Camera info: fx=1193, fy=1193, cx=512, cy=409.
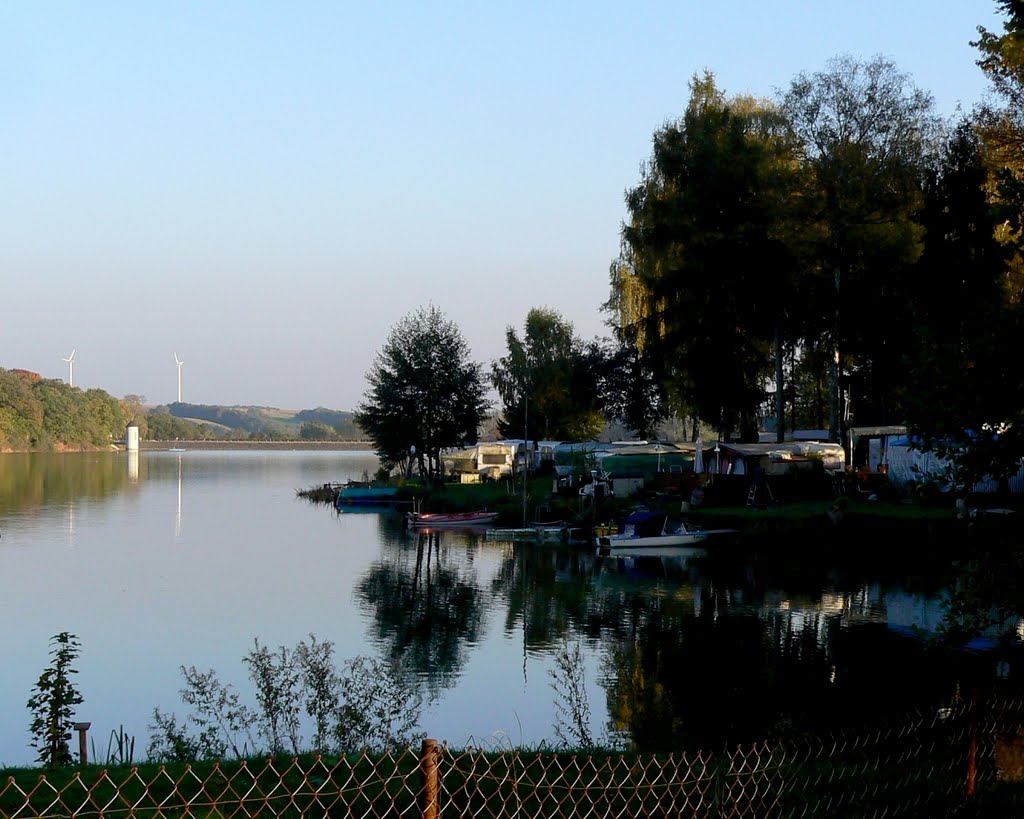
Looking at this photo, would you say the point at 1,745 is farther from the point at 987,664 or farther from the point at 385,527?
the point at 385,527

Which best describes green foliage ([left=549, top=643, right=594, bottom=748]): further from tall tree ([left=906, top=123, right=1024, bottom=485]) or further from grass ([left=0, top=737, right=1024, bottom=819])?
tall tree ([left=906, top=123, right=1024, bottom=485])

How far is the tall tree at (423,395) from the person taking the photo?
73.3m

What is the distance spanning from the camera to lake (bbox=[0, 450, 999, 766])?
19375mm

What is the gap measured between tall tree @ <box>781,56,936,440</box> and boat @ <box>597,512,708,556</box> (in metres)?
9.83

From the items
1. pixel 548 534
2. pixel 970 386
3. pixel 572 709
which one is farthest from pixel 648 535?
pixel 970 386

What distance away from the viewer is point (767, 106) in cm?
6162

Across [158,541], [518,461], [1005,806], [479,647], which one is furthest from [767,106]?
[1005,806]

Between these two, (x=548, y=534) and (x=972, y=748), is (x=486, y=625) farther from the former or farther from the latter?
(x=972, y=748)

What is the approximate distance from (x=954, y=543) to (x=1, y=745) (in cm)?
2844

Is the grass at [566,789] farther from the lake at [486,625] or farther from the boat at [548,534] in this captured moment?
the boat at [548,534]

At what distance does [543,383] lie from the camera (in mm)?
90000

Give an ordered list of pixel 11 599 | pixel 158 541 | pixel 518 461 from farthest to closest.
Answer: pixel 518 461 → pixel 158 541 → pixel 11 599

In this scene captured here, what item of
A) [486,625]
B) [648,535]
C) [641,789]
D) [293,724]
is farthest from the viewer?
[648,535]

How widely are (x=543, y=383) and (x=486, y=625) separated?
60650 mm
